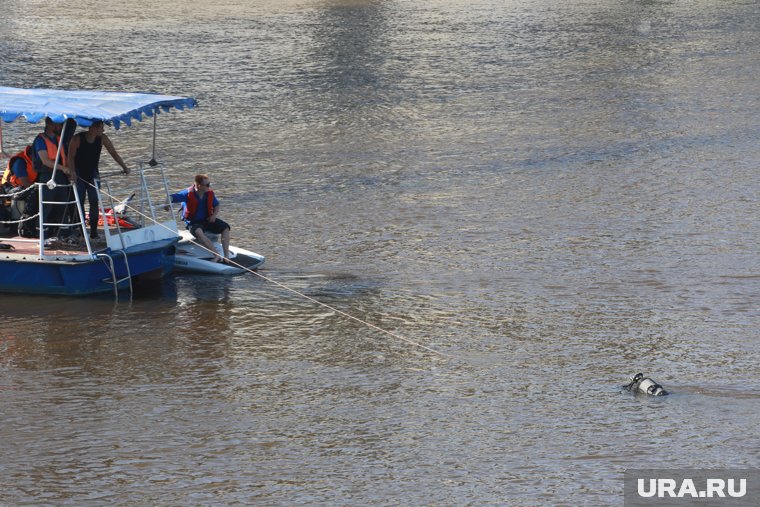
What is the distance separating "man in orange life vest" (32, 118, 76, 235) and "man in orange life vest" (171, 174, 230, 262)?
1348 millimetres

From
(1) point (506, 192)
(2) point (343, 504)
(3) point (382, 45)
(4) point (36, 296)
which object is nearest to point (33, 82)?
(3) point (382, 45)

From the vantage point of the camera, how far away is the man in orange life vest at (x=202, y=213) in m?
15.5

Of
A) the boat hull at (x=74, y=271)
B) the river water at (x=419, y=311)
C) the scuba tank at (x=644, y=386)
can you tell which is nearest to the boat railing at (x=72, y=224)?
the boat hull at (x=74, y=271)

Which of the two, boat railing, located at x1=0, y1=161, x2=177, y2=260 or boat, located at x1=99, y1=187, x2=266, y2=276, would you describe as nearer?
boat railing, located at x1=0, y1=161, x2=177, y2=260

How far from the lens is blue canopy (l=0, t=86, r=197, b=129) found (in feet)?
46.4

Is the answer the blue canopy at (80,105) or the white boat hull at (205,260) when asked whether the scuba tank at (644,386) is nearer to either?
the white boat hull at (205,260)

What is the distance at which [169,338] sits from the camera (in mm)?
13523

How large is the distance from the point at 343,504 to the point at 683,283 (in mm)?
6769

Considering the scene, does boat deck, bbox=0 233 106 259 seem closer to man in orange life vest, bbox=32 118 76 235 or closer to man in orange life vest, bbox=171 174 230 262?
man in orange life vest, bbox=32 118 76 235

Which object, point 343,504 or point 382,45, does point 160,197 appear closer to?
point 343,504

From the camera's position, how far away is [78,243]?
14.8 meters

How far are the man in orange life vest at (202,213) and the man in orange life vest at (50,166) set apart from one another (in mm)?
1348
